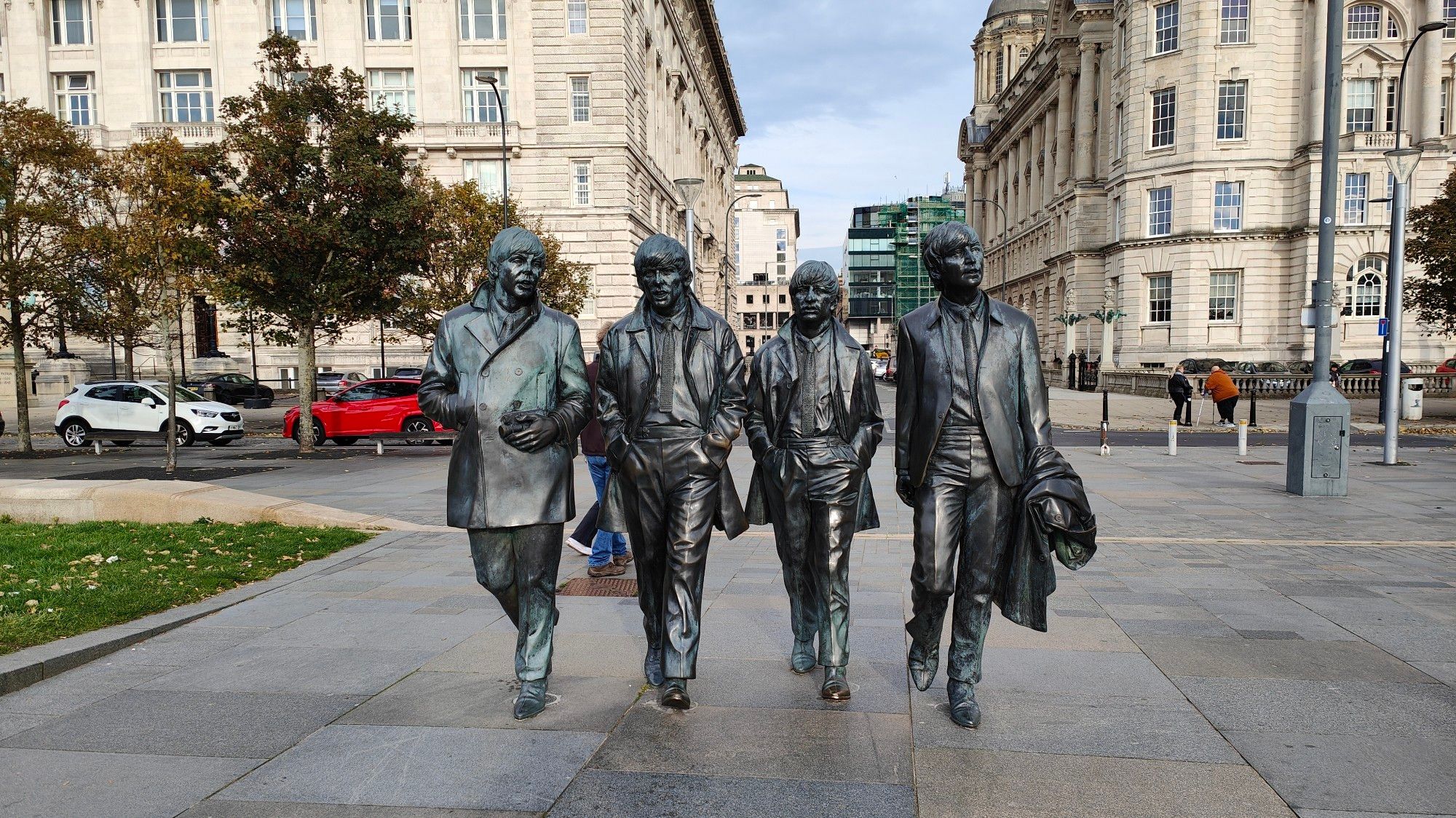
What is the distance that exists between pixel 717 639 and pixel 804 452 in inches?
Answer: 61.7

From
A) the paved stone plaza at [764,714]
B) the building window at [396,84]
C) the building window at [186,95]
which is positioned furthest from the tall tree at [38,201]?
the building window at [186,95]

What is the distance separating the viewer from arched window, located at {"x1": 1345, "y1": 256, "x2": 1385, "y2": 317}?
1667 inches

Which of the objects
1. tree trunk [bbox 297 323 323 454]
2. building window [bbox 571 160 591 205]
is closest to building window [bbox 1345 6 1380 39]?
building window [bbox 571 160 591 205]

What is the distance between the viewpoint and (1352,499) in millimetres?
10344

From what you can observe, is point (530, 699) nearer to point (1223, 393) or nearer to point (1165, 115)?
point (1223, 393)

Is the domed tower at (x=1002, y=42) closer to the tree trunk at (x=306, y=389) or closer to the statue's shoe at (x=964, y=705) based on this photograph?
the tree trunk at (x=306, y=389)

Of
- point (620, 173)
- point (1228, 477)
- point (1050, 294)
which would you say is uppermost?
point (620, 173)

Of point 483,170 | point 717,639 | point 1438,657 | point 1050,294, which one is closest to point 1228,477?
point 1438,657

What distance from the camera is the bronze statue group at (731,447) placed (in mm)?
3785

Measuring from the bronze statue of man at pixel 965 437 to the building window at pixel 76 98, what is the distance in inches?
2042

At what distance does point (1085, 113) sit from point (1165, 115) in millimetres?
10993

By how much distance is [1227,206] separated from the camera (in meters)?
43.8

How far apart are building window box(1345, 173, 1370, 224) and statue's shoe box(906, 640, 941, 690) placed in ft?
159

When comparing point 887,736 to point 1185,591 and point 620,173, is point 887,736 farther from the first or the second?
point 620,173
